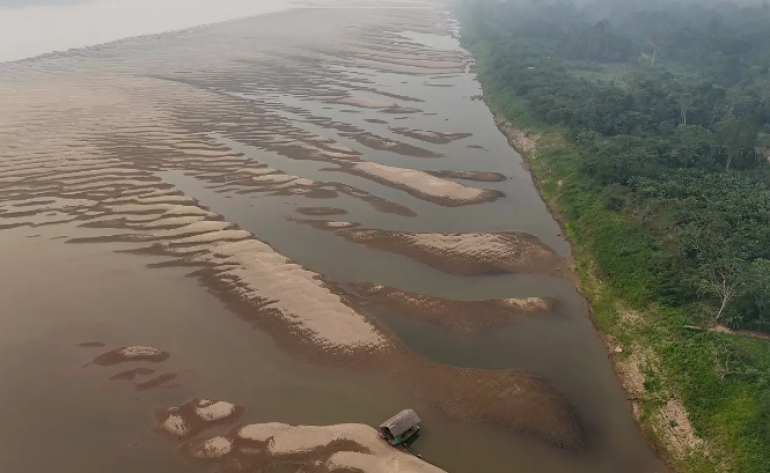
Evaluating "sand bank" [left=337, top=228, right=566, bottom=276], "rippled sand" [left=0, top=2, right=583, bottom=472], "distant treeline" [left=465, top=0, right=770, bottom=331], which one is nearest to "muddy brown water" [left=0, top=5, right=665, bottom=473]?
"rippled sand" [left=0, top=2, right=583, bottom=472]

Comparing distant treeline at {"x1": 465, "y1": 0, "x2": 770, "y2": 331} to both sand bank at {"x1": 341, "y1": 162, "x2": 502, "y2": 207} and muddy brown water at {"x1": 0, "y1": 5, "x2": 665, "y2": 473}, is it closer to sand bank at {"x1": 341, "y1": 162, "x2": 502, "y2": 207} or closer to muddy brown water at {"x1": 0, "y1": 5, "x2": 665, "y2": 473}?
muddy brown water at {"x1": 0, "y1": 5, "x2": 665, "y2": 473}

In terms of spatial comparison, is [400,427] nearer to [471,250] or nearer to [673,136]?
[471,250]

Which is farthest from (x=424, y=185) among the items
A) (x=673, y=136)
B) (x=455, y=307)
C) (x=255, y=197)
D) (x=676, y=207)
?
(x=673, y=136)

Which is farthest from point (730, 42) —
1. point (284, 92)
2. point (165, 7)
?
point (165, 7)

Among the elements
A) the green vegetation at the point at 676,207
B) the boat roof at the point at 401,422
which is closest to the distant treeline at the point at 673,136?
the green vegetation at the point at 676,207

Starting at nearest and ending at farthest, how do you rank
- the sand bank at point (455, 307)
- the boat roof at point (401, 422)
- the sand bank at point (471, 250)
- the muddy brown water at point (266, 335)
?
the boat roof at point (401, 422) < the muddy brown water at point (266, 335) < the sand bank at point (455, 307) < the sand bank at point (471, 250)

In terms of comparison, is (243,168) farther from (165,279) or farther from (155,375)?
(155,375)

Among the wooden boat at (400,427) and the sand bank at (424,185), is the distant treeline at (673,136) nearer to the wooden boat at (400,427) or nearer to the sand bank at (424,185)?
the sand bank at (424,185)
